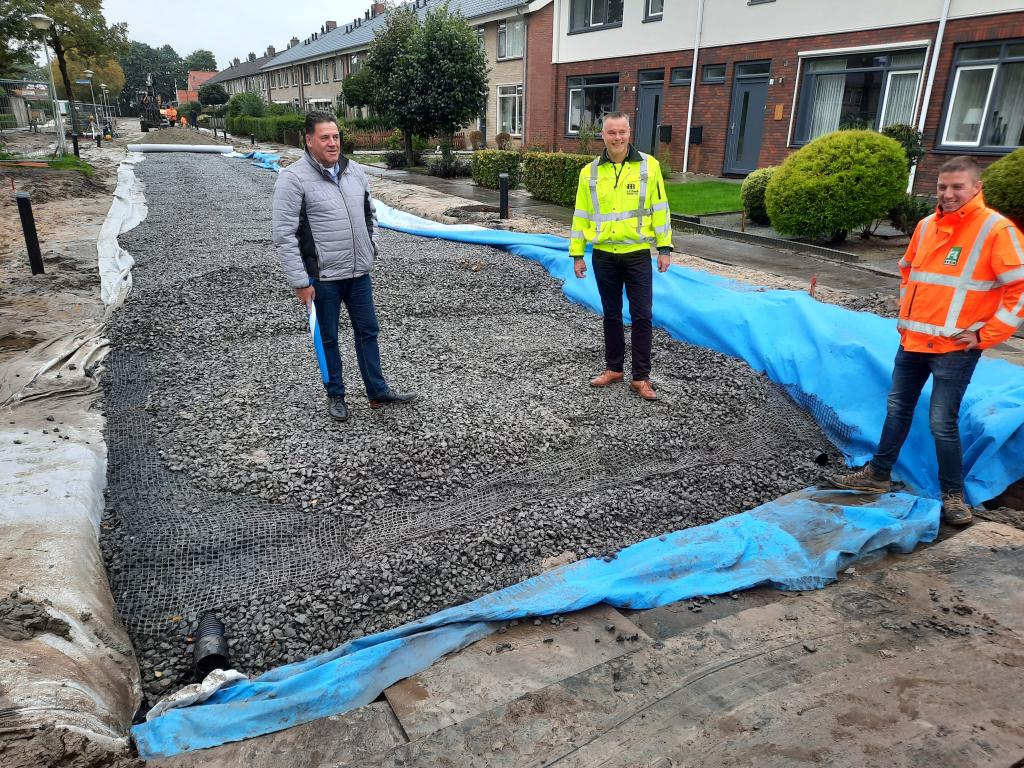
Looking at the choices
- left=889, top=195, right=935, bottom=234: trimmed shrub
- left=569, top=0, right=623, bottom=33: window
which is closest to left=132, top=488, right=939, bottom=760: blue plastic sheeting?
left=889, top=195, right=935, bottom=234: trimmed shrub

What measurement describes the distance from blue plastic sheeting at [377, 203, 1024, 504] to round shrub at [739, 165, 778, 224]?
5612 mm

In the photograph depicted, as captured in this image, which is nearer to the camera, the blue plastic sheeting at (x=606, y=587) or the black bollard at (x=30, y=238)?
the blue plastic sheeting at (x=606, y=587)

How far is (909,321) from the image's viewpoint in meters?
3.48

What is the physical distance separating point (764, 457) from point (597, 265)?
1752mm

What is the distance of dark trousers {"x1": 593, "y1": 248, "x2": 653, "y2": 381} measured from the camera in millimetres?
4723

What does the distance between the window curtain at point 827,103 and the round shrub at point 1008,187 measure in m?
7.00

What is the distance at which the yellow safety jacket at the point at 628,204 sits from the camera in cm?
455

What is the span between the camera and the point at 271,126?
34000 millimetres

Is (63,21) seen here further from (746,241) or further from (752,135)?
(746,241)

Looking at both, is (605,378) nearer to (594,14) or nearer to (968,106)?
(968,106)

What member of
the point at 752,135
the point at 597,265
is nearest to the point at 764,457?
the point at 597,265

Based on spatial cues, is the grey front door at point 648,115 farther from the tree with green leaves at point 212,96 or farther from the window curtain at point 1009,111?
the tree with green leaves at point 212,96

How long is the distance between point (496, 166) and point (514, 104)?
1194cm

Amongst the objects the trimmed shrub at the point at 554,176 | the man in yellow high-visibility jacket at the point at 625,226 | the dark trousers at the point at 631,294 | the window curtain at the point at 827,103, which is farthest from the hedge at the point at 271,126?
the dark trousers at the point at 631,294
